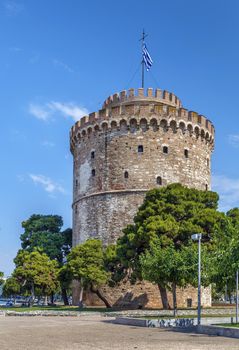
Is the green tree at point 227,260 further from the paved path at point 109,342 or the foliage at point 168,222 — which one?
the foliage at point 168,222

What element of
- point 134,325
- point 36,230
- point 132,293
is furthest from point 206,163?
point 134,325

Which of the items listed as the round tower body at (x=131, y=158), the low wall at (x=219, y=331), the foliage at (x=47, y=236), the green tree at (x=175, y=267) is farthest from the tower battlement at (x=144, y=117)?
the low wall at (x=219, y=331)

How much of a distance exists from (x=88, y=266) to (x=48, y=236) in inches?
607

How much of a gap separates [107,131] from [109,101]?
4.61 metres

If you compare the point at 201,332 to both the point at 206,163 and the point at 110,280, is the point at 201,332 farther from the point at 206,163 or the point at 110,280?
the point at 206,163

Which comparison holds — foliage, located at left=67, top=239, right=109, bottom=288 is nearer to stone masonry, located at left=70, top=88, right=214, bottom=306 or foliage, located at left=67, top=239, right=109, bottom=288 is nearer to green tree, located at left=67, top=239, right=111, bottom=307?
green tree, located at left=67, top=239, right=111, bottom=307

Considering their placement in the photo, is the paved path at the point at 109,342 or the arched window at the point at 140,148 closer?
the paved path at the point at 109,342

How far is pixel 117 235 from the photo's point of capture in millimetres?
36188

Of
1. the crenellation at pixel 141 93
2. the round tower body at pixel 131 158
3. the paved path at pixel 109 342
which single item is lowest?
the paved path at pixel 109 342

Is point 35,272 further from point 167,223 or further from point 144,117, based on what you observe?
point 144,117

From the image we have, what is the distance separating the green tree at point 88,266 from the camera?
3033 centimetres

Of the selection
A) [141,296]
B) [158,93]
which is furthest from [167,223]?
[158,93]

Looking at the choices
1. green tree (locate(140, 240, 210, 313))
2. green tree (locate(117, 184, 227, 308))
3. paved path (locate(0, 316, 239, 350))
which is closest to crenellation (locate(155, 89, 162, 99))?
green tree (locate(117, 184, 227, 308))

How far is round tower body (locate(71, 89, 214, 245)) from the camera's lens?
36312 mm
